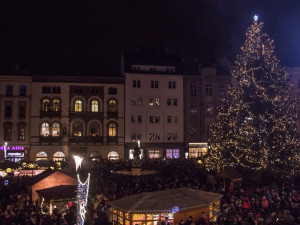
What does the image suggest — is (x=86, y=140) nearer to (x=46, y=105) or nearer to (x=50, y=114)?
(x=50, y=114)

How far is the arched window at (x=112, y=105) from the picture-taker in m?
48.0

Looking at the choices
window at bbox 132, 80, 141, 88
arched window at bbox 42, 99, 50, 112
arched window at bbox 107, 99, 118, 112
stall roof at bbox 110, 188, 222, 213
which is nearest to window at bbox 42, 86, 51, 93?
arched window at bbox 42, 99, 50, 112

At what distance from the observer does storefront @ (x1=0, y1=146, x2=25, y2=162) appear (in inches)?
1771

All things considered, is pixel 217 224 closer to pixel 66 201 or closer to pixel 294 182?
pixel 66 201

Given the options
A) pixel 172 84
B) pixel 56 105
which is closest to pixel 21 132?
pixel 56 105

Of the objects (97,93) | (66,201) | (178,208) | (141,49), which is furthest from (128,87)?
(178,208)

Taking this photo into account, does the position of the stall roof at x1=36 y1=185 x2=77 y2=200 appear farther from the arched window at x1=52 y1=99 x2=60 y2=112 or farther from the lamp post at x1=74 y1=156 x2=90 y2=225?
the arched window at x1=52 y1=99 x2=60 y2=112

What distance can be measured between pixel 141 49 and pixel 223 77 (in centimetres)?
1253

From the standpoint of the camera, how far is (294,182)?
2723 cm

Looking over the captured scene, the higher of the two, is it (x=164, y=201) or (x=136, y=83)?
(x=136, y=83)

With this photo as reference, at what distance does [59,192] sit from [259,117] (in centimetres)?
1665

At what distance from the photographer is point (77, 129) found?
47.3 meters

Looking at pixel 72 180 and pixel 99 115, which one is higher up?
pixel 99 115

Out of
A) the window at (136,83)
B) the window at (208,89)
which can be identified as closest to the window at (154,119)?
the window at (136,83)
